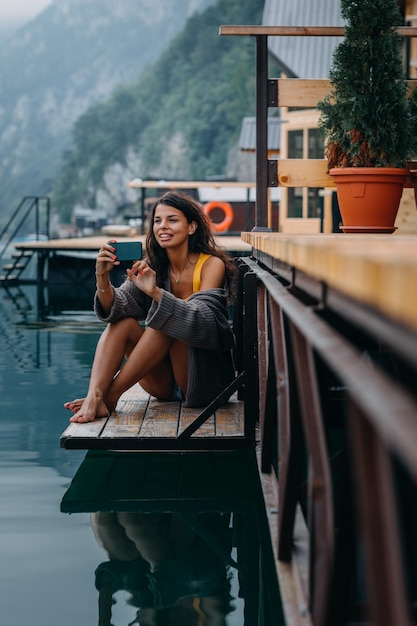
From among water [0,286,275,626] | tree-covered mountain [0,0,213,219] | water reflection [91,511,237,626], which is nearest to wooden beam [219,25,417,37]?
water [0,286,275,626]

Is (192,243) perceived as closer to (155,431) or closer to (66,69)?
(155,431)

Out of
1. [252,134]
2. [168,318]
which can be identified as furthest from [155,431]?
[252,134]

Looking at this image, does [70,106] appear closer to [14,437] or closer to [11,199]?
[11,199]

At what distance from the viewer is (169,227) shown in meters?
3.90

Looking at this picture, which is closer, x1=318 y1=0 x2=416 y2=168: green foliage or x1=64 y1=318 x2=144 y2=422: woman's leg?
x1=64 y1=318 x2=144 y2=422: woman's leg

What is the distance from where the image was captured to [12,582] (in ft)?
8.30

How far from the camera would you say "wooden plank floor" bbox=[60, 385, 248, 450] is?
3.42 metres

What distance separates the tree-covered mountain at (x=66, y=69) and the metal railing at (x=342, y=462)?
97.2 meters

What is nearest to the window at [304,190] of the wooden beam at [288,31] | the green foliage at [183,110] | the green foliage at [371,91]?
the wooden beam at [288,31]

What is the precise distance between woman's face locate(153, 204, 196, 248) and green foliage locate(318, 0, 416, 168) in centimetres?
75

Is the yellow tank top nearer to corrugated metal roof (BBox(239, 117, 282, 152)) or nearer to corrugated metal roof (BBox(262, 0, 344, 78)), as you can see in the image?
corrugated metal roof (BBox(262, 0, 344, 78))

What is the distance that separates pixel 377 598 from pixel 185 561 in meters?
1.72

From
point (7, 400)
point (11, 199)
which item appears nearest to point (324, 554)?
point (7, 400)

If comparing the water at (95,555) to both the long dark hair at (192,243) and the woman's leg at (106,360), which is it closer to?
the woman's leg at (106,360)
